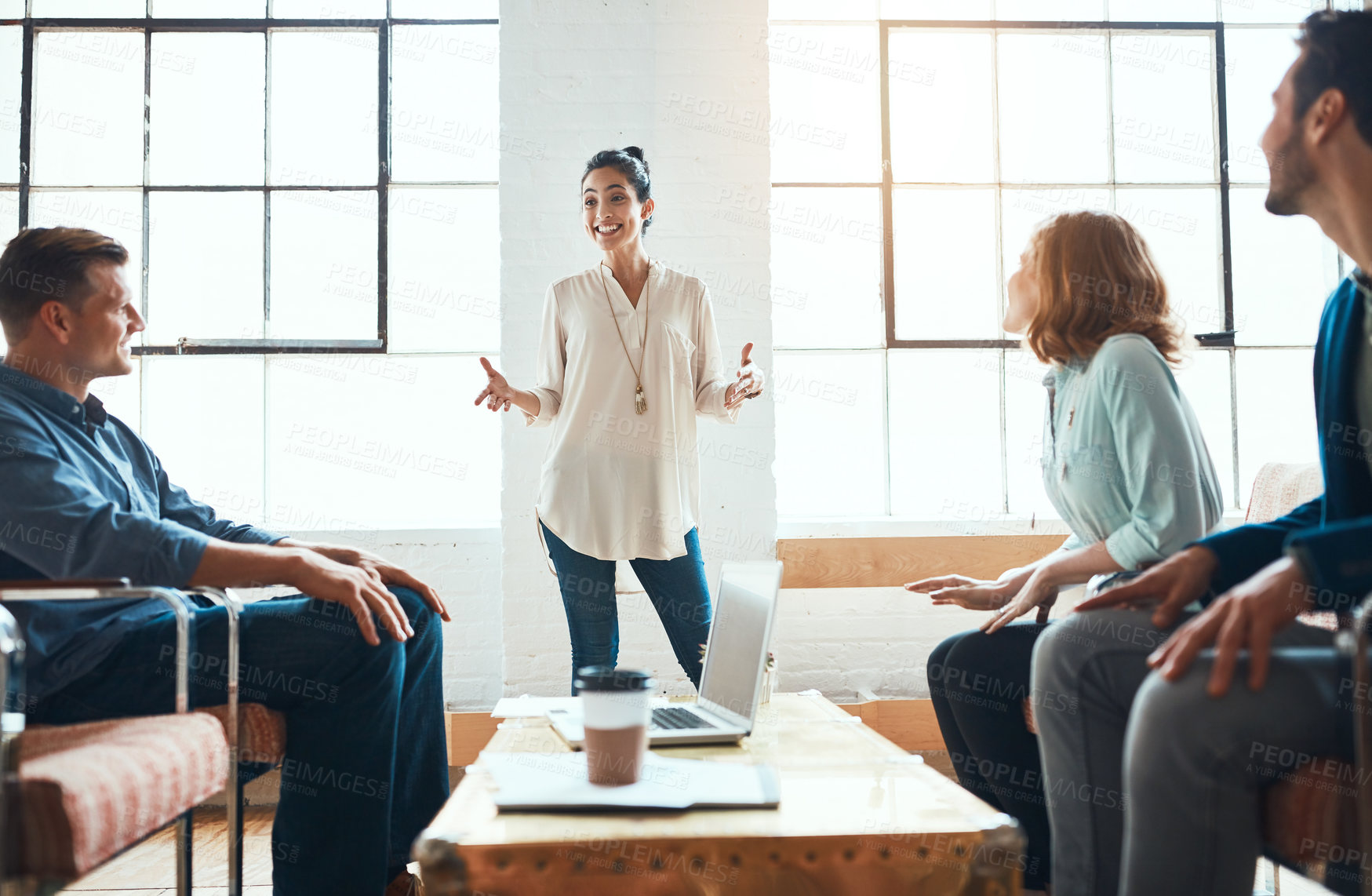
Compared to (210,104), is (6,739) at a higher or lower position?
lower

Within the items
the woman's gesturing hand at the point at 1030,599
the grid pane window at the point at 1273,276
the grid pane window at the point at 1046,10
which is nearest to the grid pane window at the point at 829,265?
the grid pane window at the point at 1046,10

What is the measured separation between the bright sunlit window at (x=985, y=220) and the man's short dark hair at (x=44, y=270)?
2.15m

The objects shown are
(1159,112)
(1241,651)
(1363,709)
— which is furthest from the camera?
(1159,112)

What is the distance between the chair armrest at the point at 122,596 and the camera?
50.5 inches

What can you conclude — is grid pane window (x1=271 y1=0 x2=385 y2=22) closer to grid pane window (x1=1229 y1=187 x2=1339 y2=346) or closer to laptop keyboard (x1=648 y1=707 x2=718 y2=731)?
laptop keyboard (x1=648 y1=707 x2=718 y2=731)

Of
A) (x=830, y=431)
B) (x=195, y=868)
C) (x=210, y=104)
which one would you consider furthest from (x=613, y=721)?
(x=210, y=104)

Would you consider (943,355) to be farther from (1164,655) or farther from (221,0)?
(221,0)

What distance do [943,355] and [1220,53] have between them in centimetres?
152

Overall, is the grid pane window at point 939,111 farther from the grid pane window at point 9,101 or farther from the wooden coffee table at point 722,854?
the grid pane window at point 9,101

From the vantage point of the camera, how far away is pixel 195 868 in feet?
7.82

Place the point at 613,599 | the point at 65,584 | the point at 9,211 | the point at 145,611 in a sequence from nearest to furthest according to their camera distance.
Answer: the point at 65,584 → the point at 145,611 → the point at 613,599 → the point at 9,211

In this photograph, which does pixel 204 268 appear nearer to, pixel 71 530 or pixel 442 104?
pixel 442 104

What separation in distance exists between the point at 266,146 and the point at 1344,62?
10.5ft

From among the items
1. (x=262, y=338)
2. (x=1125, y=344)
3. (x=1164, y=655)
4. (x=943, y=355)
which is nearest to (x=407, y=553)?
(x=262, y=338)
